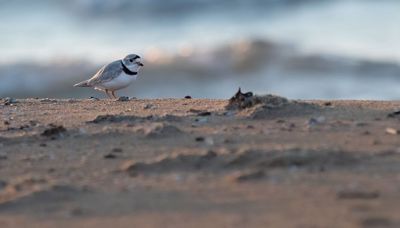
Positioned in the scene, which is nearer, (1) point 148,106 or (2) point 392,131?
(2) point 392,131

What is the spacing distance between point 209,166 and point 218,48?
1245cm

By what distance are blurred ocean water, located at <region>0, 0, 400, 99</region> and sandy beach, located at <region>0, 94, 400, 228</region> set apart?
22.7 ft

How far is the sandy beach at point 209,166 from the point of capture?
4172mm

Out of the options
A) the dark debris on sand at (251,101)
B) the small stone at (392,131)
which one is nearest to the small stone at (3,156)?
the dark debris on sand at (251,101)

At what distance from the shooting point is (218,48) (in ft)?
56.6

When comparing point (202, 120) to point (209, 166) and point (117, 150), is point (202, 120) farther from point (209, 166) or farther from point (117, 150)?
point (209, 166)

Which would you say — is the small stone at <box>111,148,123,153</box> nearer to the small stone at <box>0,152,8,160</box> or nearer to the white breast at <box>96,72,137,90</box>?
the small stone at <box>0,152,8,160</box>

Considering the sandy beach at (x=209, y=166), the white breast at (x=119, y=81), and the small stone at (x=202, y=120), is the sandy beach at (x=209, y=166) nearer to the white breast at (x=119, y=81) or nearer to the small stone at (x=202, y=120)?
the small stone at (x=202, y=120)

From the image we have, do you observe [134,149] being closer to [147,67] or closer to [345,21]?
[147,67]

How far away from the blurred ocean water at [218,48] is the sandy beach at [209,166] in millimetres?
6930

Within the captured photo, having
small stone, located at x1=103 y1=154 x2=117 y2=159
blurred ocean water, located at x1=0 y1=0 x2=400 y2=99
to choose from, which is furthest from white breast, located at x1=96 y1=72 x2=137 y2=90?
blurred ocean water, located at x1=0 y1=0 x2=400 y2=99

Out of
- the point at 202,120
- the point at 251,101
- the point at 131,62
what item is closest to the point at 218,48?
the point at 131,62

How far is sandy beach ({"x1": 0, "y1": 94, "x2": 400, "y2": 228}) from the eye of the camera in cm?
417

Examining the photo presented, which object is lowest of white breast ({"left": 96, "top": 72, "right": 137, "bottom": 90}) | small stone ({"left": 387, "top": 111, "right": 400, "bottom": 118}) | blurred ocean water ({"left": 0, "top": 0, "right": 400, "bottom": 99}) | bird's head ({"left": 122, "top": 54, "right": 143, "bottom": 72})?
small stone ({"left": 387, "top": 111, "right": 400, "bottom": 118})
